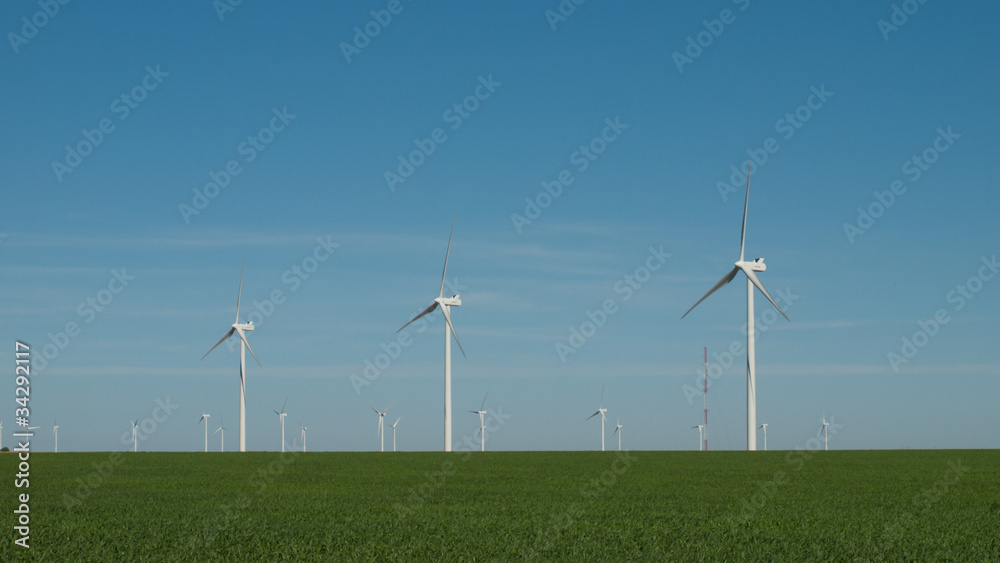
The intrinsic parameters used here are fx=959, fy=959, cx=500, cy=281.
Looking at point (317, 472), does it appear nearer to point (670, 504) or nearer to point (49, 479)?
point (49, 479)

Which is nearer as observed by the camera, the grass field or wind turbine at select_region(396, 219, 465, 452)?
the grass field

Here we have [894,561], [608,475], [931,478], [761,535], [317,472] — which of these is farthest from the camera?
[317,472]

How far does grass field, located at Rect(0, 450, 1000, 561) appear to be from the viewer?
42.4ft

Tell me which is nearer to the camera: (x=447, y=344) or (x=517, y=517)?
(x=517, y=517)

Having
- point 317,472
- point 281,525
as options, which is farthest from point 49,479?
point 281,525

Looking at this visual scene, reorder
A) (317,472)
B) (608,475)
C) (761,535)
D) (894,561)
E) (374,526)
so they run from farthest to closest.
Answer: (317,472), (608,475), (374,526), (761,535), (894,561)

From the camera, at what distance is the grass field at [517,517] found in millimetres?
12930

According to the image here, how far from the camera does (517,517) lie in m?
17.0

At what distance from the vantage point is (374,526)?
15.6 m

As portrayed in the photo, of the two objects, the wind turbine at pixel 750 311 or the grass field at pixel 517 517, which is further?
the wind turbine at pixel 750 311

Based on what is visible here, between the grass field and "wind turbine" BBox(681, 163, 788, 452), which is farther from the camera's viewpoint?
"wind turbine" BBox(681, 163, 788, 452)

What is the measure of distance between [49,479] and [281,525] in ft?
53.0

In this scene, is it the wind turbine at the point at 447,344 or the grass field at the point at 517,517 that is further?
the wind turbine at the point at 447,344

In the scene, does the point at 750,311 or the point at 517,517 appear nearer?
the point at 517,517
